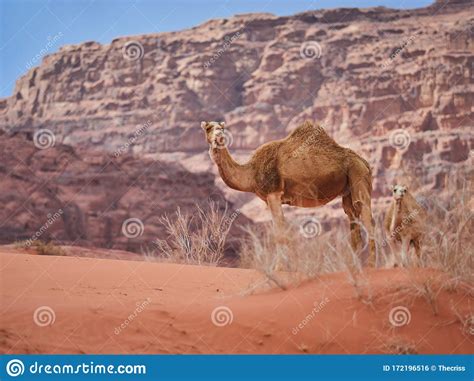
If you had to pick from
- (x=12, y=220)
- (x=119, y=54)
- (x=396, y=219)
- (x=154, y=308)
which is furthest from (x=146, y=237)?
(x=119, y=54)

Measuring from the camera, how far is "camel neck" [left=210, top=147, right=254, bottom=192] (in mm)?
10938

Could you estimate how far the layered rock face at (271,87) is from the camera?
61.7 m

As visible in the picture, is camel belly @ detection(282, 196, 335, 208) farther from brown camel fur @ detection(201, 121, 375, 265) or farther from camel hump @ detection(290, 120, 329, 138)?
camel hump @ detection(290, 120, 329, 138)

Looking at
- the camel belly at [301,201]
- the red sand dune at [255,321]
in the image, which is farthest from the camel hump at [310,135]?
→ the red sand dune at [255,321]

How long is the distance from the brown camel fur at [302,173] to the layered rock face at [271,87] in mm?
45730

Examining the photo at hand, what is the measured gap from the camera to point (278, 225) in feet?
33.1

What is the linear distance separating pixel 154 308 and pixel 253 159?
12.6 feet

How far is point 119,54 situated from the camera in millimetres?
78125

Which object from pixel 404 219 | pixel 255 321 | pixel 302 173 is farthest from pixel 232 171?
pixel 255 321

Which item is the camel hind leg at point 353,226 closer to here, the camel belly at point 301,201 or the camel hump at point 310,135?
the camel belly at point 301,201

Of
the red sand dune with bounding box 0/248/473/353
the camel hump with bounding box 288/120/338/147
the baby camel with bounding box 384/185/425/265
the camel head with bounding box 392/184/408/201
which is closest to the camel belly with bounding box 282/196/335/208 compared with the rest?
the camel hump with bounding box 288/120/338/147

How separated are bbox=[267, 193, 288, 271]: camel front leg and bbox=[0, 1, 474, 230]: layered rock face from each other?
1831 inches

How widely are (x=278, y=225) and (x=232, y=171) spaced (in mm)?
1411

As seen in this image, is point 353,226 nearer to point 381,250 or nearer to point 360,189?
point 360,189
